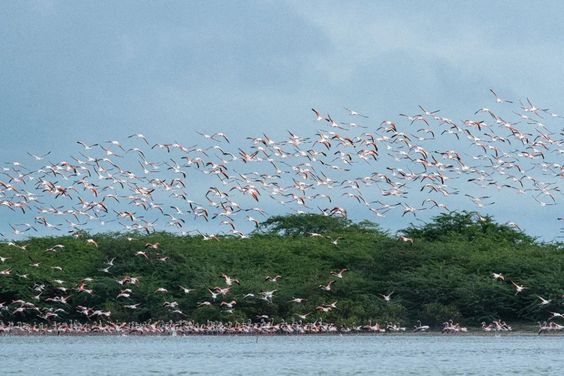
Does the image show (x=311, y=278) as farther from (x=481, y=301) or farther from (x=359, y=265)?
(x=481, y=301)

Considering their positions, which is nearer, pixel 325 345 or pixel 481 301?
pixel 325 345

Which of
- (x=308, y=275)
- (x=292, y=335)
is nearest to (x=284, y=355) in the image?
(x=292, y=335)

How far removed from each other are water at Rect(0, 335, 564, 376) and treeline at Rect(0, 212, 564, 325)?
16.6 ft

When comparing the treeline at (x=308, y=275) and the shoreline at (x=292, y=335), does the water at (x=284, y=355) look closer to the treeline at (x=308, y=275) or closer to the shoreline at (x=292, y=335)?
the shoreline at (x=292, y=335)

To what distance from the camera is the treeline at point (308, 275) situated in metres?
77.5

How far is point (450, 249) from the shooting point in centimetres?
8462

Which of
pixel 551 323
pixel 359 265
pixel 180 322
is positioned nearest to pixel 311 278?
pixel 359 265

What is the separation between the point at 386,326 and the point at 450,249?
398 inches

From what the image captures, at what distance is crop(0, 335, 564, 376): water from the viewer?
50094 millimetres

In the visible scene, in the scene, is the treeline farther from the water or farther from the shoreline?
the water

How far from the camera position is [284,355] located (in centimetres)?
5844

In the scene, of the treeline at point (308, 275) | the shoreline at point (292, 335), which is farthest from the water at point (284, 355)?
the treeline at point (308, 275)

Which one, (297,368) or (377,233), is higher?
(377,233)

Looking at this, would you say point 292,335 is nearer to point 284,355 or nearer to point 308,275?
point 308,275
